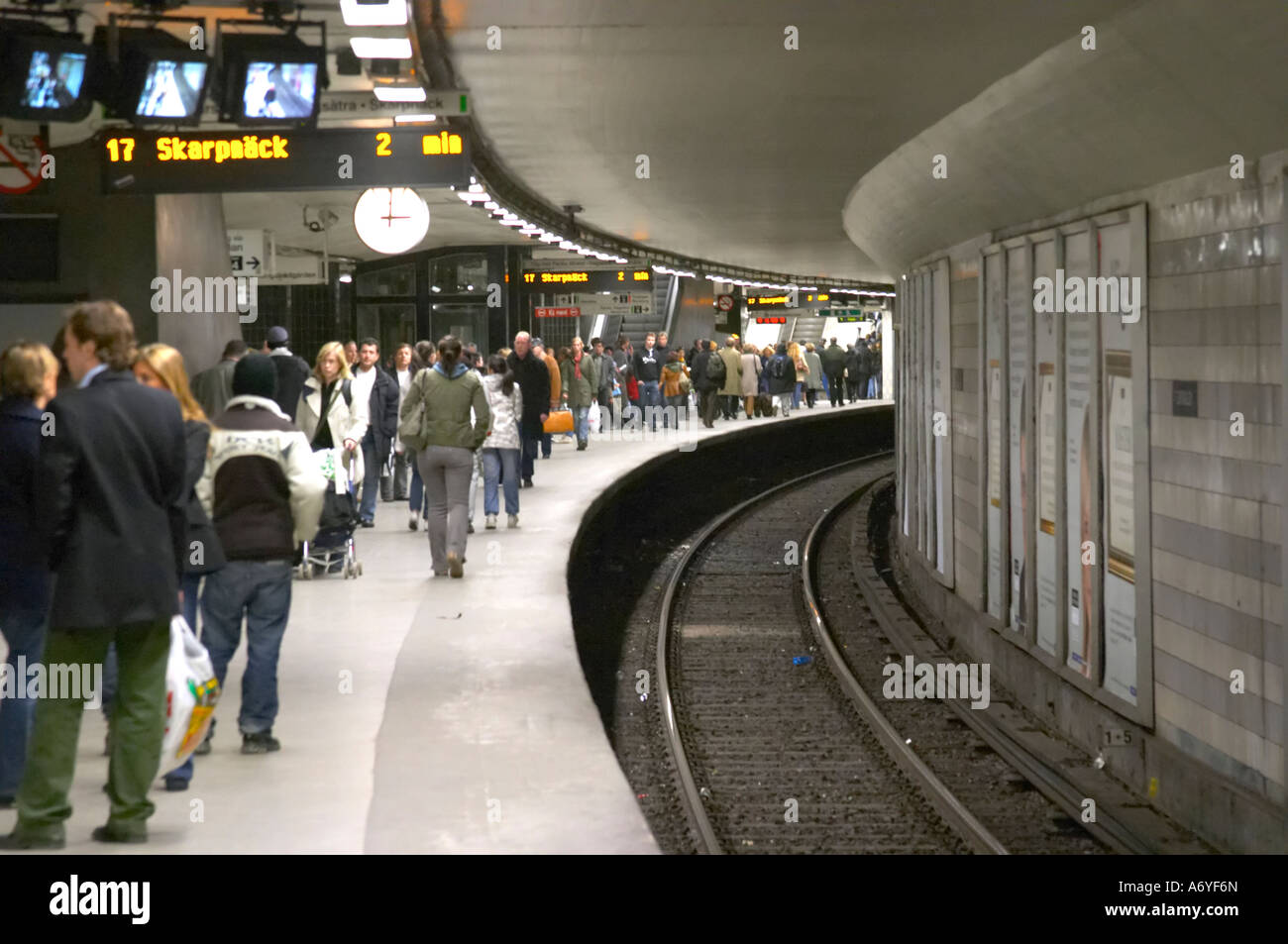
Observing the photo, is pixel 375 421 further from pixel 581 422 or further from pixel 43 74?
pixel 581 422

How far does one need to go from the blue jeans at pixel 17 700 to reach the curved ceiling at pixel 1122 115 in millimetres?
4768

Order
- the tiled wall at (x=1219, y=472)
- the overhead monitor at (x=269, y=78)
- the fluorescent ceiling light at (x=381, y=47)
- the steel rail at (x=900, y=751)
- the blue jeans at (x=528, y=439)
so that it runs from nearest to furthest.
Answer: the tiled wall at (x=1219, y=472)
the steel rail at (x=900, y=751)
the fluorescent ceiling light at (x=381, y=47)
the overhead monitor at (x=269, y=78)
the blue jeans at (x=528, y=439)

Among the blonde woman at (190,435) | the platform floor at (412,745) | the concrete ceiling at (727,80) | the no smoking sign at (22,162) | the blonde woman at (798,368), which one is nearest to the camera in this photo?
the platform floor at (412,745)

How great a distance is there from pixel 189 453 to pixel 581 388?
66.0ft

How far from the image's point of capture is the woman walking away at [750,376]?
34750 mm

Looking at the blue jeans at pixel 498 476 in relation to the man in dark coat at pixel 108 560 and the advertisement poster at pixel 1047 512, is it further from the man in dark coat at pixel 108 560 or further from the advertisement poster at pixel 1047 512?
the man in dark coat at pixel 108 560

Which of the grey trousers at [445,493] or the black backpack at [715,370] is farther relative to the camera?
the black backpack at [715,370]

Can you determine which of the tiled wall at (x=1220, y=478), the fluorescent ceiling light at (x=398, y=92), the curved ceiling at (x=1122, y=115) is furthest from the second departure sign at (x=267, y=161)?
the tiled wall at (x=1220, y=478)

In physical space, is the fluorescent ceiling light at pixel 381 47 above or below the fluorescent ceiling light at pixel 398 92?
above

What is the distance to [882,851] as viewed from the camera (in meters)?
8.70

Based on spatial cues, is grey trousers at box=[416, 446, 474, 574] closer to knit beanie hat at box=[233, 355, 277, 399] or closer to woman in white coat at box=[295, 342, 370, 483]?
woman in white coat at box=[295, 342, 370, 483]

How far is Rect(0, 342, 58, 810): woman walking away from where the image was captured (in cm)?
621

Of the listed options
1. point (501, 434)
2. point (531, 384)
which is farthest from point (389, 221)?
point (531, 384)
